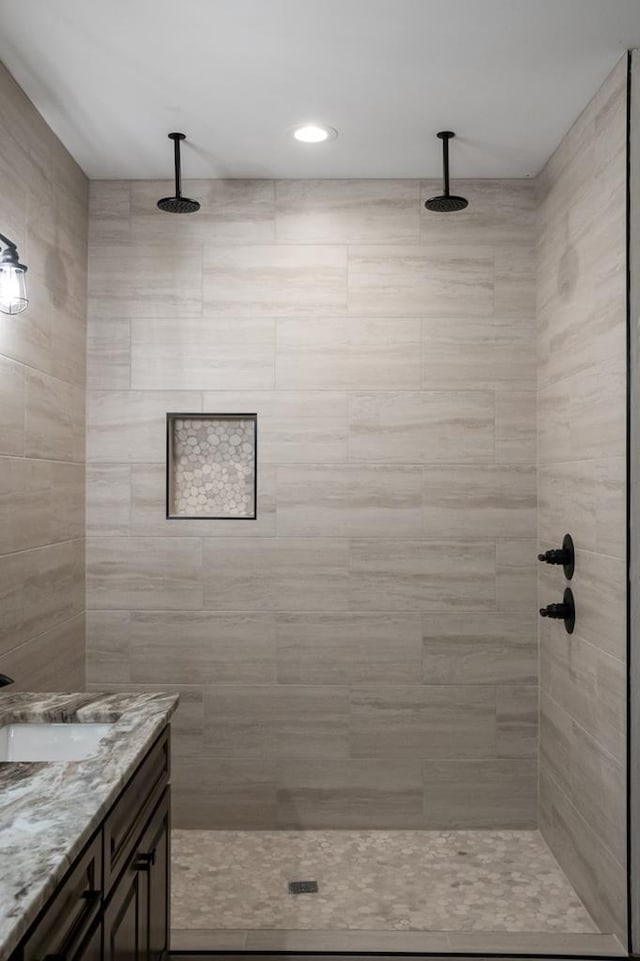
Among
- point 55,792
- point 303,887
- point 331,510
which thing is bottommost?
point 303,887

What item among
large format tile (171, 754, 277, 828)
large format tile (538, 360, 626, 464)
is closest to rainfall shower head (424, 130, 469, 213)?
large format tile (538, 360, 626, 464)

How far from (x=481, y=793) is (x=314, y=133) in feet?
8.84

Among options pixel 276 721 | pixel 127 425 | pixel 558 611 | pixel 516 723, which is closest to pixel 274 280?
pixel 127 425

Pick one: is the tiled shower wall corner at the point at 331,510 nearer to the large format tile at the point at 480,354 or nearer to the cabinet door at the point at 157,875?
the large format tile at the point at 480,354

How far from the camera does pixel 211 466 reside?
3.39 metres

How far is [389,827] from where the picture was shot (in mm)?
3312

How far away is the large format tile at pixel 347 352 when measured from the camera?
3.33 metres

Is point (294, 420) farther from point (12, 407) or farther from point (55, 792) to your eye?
point (55, 792)

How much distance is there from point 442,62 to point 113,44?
0.99m

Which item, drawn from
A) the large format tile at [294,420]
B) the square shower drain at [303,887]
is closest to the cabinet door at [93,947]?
the square shower drain at [303,887]

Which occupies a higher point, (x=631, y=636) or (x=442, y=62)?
(x=442, y=62)

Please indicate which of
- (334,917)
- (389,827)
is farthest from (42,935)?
(389,827)

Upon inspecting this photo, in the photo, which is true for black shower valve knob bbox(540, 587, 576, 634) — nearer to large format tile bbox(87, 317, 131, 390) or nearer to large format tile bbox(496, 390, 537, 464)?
large format tile bbox(496, 390, 537, 464)

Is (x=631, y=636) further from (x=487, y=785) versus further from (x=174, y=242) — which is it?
(x=174, y=242)
